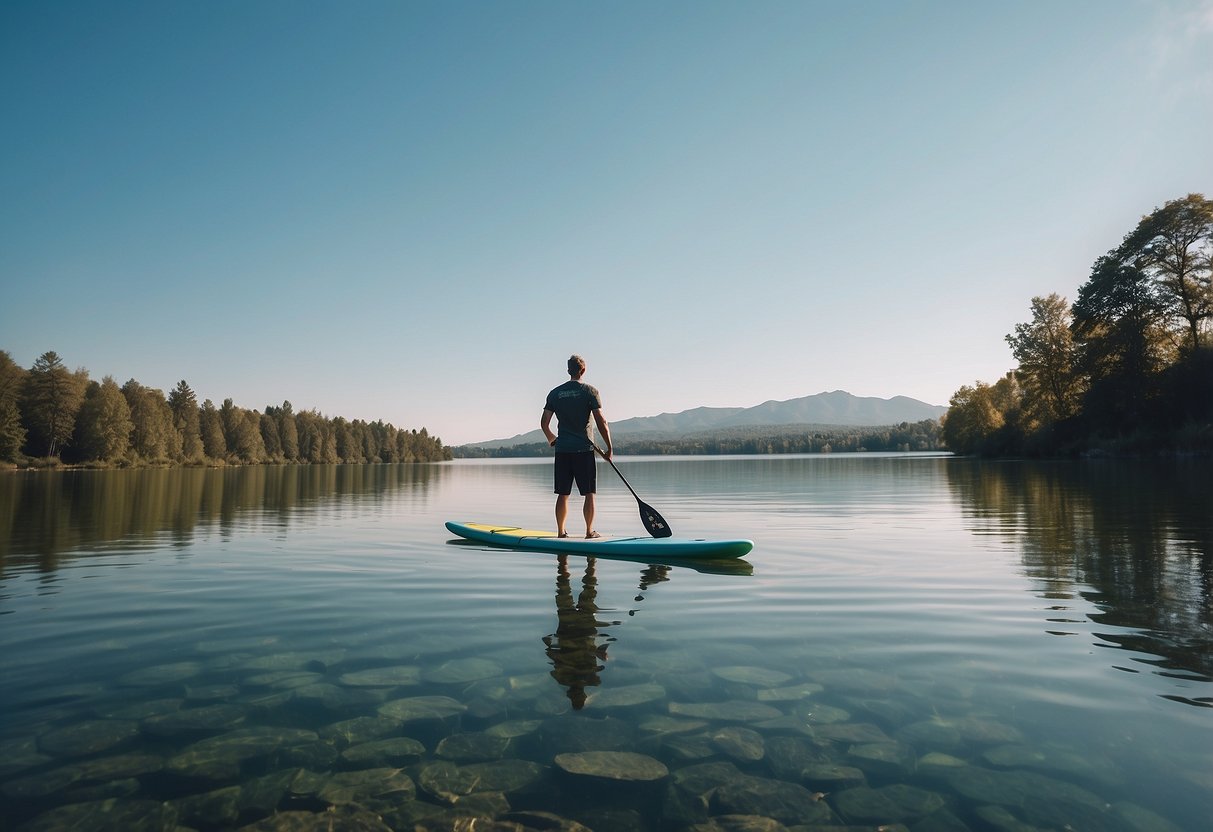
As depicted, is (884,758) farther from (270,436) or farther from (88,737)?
(270,436)

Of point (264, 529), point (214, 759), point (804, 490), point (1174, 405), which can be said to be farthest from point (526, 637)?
point (1174, 405)

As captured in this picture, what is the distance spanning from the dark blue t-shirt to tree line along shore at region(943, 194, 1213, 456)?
4678 cm

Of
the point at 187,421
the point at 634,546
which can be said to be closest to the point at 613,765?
the point at 634,546

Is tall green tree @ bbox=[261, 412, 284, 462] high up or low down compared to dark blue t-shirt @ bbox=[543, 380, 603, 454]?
up

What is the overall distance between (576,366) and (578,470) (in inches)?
68.0

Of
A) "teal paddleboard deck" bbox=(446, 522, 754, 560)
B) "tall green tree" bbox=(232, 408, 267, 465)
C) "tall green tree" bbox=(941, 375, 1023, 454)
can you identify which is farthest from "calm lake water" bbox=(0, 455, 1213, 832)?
"tall green tree" bbox=(232, 408, 267, 465)

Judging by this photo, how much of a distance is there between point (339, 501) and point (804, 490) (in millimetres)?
17947

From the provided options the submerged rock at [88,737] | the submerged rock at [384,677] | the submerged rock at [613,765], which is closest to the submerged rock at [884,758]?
the submerged rock at [613,765]

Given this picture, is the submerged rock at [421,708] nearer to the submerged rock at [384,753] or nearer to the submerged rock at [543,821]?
the submerged rock at [384,753]

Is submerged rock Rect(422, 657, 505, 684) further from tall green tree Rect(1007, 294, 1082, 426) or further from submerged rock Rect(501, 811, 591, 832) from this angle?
tall green tree Rect(1007, 294, 1082, 426)

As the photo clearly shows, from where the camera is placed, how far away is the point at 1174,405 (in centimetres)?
4475

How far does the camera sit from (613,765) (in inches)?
134

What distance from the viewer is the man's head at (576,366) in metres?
11.1

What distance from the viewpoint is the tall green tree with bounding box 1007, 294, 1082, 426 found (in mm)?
57906
